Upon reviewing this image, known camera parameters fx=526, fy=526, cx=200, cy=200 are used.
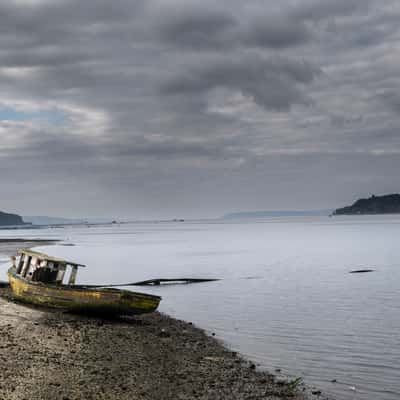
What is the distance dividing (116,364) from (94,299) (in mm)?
8711

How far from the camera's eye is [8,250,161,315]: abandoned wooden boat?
988 inches

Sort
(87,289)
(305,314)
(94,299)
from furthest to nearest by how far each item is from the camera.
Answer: (305,314), (87,289), (94,299)

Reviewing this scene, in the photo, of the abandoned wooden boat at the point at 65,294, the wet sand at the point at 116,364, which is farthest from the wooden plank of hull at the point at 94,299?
the wet sand at the point at 116,364

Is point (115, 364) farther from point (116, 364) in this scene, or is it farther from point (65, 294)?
point (65, 294)

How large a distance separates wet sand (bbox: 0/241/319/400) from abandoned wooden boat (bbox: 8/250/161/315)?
877 millimetres

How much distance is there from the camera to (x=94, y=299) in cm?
2544

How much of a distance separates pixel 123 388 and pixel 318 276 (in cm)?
3993

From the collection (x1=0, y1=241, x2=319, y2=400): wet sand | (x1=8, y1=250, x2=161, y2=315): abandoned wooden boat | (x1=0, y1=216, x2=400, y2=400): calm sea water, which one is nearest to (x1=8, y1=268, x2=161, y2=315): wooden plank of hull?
(x1=8, y1=250, x2=161, y2=315): abandoned wooden boat

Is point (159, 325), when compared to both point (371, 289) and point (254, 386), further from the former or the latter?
point (371, 289)

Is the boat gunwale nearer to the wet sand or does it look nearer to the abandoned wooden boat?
the abandoned wooden boat

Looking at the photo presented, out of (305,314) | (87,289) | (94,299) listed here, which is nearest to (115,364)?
(94,299)

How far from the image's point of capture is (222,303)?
117 feet

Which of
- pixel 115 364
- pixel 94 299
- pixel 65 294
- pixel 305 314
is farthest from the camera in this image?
pixel 305 314

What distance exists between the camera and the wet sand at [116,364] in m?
13.9
